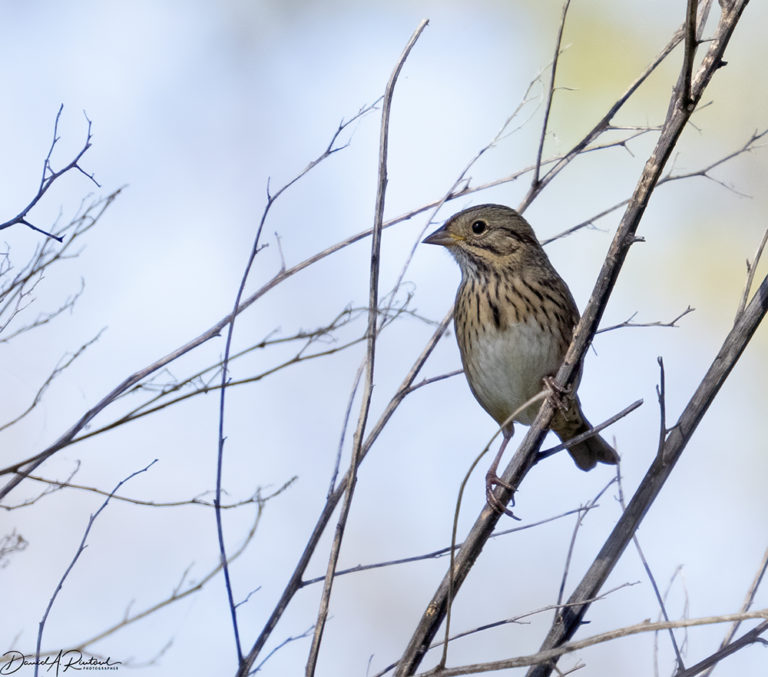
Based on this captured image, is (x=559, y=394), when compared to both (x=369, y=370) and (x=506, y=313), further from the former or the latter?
(x=506, y=313)

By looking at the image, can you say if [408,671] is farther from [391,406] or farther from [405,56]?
[405,56]

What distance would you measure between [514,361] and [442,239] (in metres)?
→ 0.82

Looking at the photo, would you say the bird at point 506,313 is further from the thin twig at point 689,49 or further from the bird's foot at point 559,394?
the thin twig at point 689,49

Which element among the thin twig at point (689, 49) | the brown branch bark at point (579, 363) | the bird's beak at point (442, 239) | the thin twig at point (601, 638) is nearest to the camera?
the thin twig at point (601, 638)

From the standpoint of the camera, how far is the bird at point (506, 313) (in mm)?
4766

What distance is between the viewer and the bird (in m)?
4.77

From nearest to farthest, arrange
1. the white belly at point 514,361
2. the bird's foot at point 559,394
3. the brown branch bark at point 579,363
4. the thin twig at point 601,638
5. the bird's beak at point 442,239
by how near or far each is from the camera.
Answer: the thin twig at point 601,638
the brown branch bark at point 579,363
the bird's foot at point 559,394
the white belly at point 514,361
the bird's beak at point 442,239

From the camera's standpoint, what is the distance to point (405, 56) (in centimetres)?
292

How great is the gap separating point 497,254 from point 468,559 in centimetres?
236

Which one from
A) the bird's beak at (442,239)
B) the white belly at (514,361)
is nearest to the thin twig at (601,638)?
the white belly at (514,361)

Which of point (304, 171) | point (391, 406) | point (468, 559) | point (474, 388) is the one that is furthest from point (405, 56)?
point (474, 388)

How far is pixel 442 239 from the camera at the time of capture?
5.21 m

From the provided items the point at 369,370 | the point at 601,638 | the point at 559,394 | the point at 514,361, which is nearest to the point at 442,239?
the point at 514,361

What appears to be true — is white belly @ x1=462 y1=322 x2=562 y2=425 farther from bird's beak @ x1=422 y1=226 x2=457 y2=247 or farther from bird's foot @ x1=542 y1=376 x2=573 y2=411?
bird's foot @ x1=542 y1=376 x2=573 y2=411
